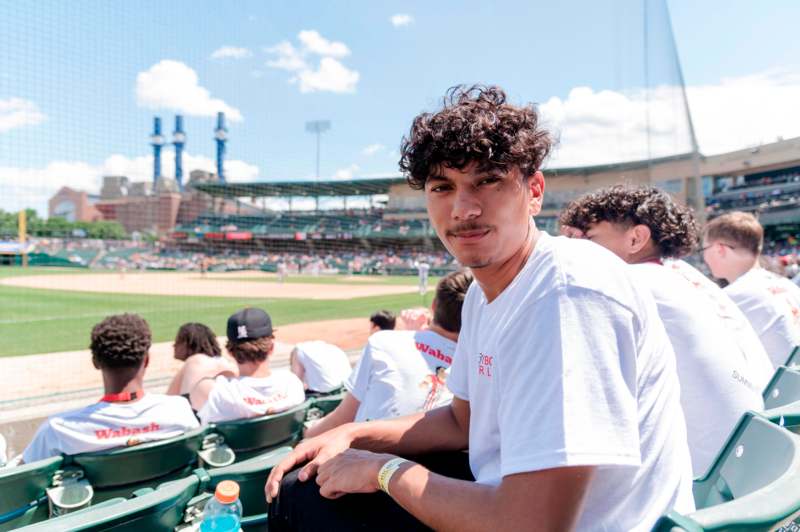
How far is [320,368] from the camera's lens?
13.8ft

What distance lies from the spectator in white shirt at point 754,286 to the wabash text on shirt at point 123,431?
359 centimetres

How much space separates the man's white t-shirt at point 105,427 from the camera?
91.4 inches

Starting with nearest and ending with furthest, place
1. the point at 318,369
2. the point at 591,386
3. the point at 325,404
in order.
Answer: the point at 591,386
the point at 325,404
the point at 318,369

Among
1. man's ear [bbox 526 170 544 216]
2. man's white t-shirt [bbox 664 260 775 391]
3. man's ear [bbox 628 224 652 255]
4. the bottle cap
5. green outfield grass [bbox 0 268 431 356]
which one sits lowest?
green outfield grass [bbox 0 268 431 356]

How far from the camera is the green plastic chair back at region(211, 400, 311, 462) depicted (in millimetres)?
2709

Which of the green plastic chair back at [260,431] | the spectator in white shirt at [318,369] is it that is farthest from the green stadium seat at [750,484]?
the spectator in white shirt at [318,369]

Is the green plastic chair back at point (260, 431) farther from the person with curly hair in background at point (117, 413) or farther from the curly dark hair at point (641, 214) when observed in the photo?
the curly dark hair at point (641, 214)

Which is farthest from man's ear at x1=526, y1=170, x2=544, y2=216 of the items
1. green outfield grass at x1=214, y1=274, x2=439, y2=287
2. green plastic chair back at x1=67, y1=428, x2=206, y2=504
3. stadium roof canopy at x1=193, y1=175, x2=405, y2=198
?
green outfield grass at x1=214, y1=274, x2=439, y2=287

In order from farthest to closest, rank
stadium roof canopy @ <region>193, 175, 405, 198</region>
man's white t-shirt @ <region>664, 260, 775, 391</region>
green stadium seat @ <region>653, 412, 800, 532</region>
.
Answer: stadium roof canopy @ <region>193, 175, 405, 198</region> < man's white t-shirt @ <region>664, 260, 775, 391</region> < green stadium seat @ <region>653, 412, 800, 532</region>

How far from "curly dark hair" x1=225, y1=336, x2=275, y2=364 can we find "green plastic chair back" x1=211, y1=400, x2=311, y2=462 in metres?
0.36

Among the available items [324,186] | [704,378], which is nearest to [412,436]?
[704,378]

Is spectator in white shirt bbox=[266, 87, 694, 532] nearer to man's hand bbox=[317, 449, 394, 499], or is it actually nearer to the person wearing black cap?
man's hand bbox=[317, 449, 394, 499]

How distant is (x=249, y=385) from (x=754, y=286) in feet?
10.8

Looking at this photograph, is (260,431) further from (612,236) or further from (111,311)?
(111,311)
